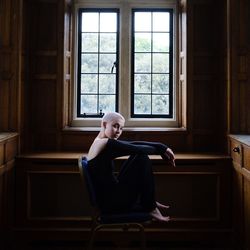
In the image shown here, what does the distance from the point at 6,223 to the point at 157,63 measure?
97.9 inches

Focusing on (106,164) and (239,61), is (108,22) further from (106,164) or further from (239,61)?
(106,164)

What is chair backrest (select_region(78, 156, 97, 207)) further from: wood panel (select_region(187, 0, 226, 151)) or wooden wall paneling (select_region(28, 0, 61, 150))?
wood panel (select_region(187, 0, 226, 151))

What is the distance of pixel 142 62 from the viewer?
515 centimetres

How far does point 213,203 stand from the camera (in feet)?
14.7

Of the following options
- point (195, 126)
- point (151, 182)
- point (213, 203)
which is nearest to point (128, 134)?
point (195, 126)

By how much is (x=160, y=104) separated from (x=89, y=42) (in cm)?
113

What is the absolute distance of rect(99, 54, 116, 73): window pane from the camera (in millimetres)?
5152

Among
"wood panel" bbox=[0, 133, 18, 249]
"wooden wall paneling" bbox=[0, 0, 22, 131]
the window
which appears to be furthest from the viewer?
the window

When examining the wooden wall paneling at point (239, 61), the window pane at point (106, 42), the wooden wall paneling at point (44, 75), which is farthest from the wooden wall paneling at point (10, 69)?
the wooden wall paneling at point (239, 61)

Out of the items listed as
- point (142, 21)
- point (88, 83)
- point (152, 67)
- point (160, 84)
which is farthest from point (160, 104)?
point (142, 21)

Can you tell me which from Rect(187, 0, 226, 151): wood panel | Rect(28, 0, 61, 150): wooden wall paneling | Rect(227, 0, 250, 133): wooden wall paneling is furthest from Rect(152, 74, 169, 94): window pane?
Rect(28, 0, 61, 150): wooden wall paneling

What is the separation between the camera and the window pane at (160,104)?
5141mm

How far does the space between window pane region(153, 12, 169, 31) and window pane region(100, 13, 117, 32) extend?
0.48 metres

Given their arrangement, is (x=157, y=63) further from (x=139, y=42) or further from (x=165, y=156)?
(x=165, y=156)
